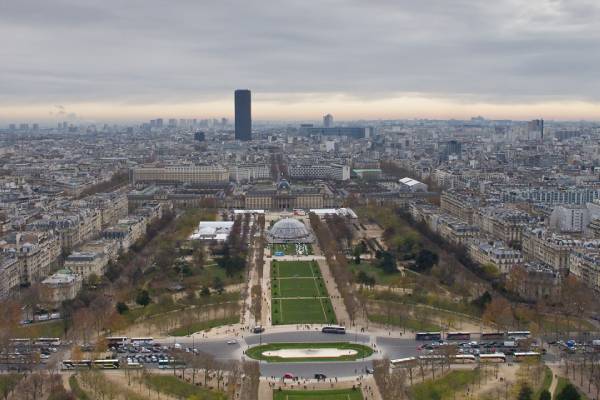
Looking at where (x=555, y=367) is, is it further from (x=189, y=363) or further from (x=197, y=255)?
(x=197, y=255)

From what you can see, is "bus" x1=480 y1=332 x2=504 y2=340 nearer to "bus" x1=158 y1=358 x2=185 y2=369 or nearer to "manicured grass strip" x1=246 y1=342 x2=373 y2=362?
"manicured grass strip" x1=246 y1=342 x2=373 y2=362

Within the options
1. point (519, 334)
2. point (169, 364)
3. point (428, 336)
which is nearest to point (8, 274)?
point (169, 364)

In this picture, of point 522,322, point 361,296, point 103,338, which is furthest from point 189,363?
point 522,322

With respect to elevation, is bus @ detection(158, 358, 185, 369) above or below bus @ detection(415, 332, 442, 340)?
below

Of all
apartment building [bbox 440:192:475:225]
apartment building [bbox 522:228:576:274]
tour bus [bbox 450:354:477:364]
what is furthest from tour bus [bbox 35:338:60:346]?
apartment building [bbox 440:192:475:225]

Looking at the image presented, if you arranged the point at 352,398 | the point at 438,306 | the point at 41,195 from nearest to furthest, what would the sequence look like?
the point at 352,398 < the point at 438,306 < the point at 41,195

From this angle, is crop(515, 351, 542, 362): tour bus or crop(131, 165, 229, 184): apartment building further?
crop(131, 165, 229, 184): apartment building
